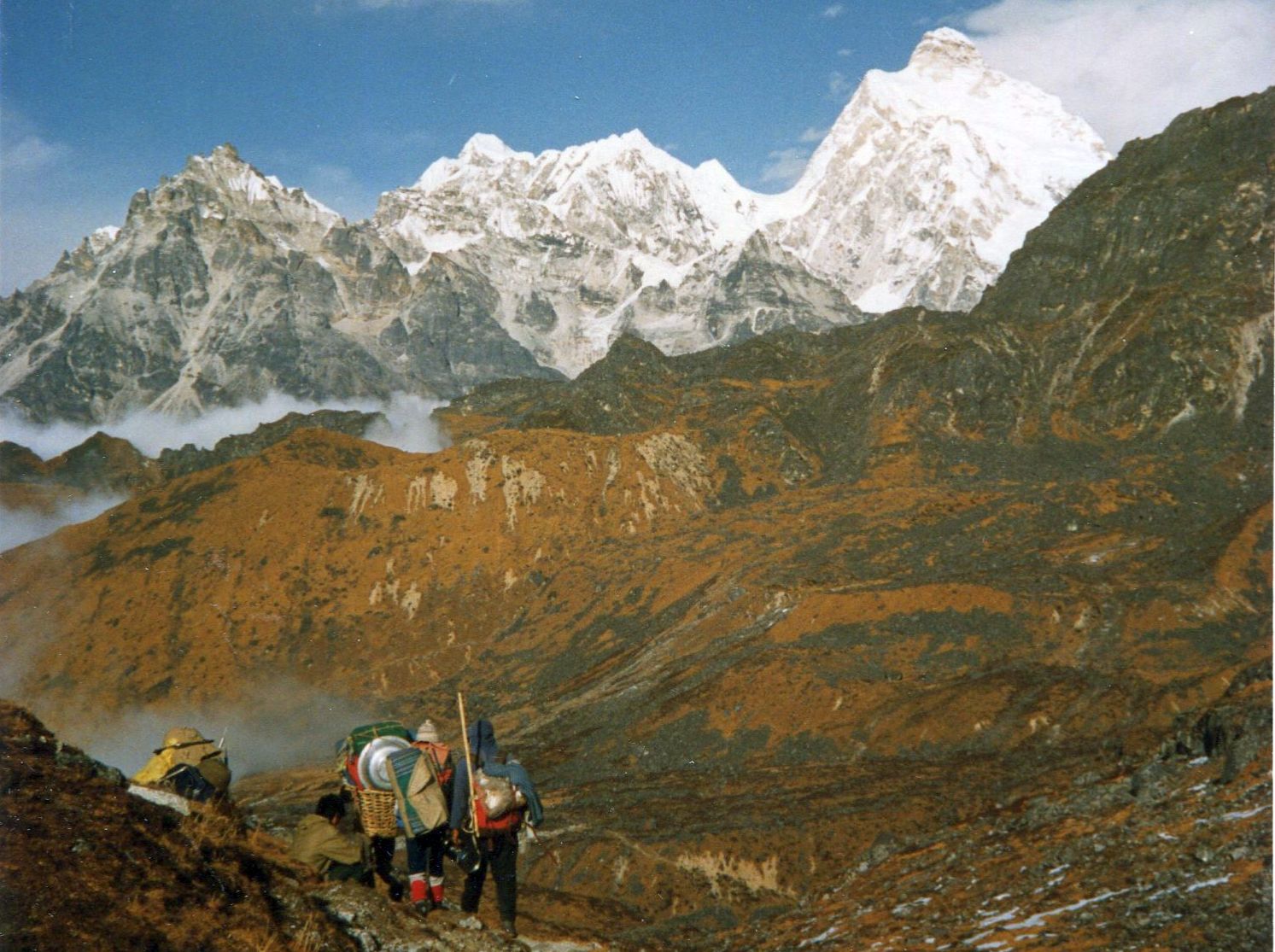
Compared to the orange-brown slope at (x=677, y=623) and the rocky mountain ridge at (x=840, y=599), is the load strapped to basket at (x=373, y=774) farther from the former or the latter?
the orange-brown slope at (x=677, y=623)

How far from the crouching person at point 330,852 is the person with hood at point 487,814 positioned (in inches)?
42.7

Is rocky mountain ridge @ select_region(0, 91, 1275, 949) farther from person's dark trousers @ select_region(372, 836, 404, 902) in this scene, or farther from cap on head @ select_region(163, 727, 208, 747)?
cap on head @ select_region(163, 727, 208, 747)

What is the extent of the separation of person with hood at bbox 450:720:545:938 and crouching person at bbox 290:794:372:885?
1.08m

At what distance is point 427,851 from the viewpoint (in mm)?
13438

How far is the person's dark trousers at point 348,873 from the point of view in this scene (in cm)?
1284

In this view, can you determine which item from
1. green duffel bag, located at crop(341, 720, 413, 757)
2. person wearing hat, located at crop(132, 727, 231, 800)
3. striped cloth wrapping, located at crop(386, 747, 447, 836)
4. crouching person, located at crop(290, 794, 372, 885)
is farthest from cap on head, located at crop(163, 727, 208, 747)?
striped cloth wrapping, located at crop(386, 747, 447, 836)

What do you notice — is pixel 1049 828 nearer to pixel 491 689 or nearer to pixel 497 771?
pixel 497 771

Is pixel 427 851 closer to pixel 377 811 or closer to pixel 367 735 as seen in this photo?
pixel 377 811

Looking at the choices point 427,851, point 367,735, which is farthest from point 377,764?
point 427,851

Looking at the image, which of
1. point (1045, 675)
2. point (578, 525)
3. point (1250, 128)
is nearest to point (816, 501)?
point (578, 525)

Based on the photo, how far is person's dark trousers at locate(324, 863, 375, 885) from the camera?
12.8m

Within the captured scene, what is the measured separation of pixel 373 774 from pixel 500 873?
262cm

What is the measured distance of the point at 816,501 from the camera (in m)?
93.0

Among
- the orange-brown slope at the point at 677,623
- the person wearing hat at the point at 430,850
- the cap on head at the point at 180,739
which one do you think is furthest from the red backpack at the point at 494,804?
the orange-brown slope at the point at 677,623
